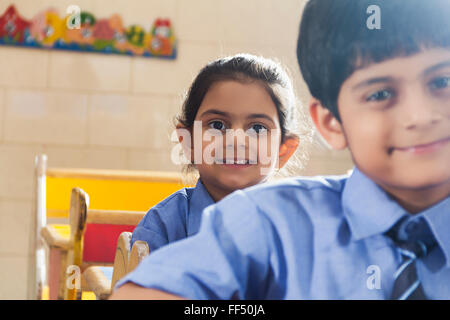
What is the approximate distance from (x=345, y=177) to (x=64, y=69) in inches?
60.8

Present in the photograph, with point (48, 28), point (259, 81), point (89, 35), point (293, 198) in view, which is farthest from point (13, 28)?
point (293, 198)

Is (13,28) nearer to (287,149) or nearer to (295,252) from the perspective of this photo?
(287,149)

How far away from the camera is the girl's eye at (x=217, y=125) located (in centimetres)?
51

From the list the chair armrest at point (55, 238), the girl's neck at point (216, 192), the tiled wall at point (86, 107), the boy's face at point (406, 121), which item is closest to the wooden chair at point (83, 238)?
the chair armrest at point (55, 238)

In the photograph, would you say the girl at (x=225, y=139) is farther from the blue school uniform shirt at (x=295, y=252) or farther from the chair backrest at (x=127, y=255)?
the blue school uniform shirt at (x=295, y=252)

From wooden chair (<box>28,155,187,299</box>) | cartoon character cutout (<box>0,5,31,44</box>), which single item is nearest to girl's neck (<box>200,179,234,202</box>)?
wooden chair (<box>28,155,187,299</box>)

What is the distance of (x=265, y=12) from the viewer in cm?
167

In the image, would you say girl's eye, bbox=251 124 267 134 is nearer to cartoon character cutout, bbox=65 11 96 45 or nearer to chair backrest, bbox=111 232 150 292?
chair backrest, bbox=111 232 150 292

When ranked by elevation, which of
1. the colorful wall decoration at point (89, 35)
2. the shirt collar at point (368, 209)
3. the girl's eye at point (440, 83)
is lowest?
the shirt collar at point (368, 209)

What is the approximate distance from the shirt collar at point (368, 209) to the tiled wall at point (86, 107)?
57.3 inches

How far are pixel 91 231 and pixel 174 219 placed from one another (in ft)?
1.03

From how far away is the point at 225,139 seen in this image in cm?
51
